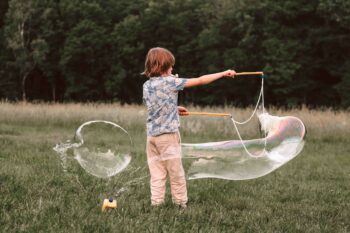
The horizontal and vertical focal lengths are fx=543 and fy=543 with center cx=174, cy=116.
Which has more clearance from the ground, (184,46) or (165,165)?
(184,46)

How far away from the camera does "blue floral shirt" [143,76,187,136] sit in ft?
17.1

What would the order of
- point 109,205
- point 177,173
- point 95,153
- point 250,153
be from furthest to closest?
point 250,153
point 95,153
point 177,173
point 109,205

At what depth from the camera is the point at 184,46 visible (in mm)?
45750

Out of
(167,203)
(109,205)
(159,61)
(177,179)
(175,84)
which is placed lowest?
(167,203)

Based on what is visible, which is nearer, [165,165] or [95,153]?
[165,165]

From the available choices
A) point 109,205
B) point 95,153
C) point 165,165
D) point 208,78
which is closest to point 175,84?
point 208,78

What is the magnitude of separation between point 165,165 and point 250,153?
998mm

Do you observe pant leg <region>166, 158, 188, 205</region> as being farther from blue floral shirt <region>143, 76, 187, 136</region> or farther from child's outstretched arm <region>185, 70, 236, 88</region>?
child's outstretched arm <region>185, 70, 236, 88</region>

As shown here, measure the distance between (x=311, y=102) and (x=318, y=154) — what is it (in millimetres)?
31399

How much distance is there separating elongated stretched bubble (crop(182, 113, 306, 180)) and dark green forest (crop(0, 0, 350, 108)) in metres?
34.2

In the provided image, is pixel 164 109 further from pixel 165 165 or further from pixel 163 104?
pixel 165 165

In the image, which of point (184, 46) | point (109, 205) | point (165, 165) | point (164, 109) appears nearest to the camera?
point (109, 205)

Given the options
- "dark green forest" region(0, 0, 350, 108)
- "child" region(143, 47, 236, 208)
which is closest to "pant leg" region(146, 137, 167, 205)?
"child" region(143, 47, 236, 208)

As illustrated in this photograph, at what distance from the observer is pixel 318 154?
12.0 meters
